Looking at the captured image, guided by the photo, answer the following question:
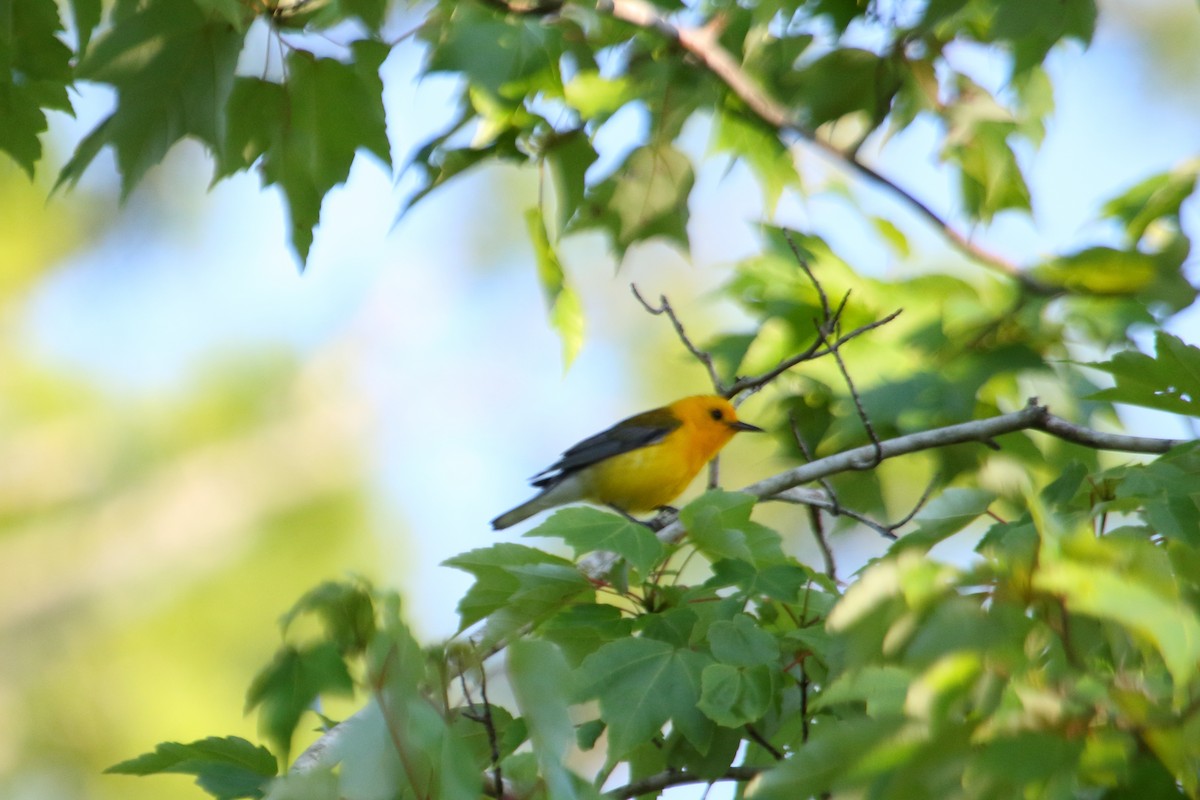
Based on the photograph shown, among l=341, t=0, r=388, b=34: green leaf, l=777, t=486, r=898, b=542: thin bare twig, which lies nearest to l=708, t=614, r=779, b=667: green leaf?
l=777, t=486, r=898, b=542: thin bare twig

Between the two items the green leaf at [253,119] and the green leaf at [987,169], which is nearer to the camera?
the green leaf at [253,119]

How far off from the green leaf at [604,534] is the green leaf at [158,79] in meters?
1.05

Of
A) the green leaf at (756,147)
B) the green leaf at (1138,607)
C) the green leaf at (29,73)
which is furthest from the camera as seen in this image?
the green leaf at (756,147)

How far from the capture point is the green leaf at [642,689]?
7.88 feet

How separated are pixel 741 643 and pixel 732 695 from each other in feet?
0.42

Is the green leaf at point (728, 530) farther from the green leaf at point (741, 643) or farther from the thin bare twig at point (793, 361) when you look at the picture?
the thin bare twig at point (793, 361)

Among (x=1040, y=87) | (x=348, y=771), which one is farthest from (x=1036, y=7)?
(x=348, y=771)

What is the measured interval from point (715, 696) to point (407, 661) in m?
1.02

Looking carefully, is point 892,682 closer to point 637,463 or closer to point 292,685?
point 292,685

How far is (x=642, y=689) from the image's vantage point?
8.04 feet

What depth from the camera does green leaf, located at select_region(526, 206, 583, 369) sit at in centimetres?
374

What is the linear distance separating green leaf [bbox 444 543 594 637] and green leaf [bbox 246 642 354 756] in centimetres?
31

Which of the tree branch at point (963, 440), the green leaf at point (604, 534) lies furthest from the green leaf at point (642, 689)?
the tree branch at point (963, 440)

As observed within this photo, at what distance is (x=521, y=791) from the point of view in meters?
2.08
